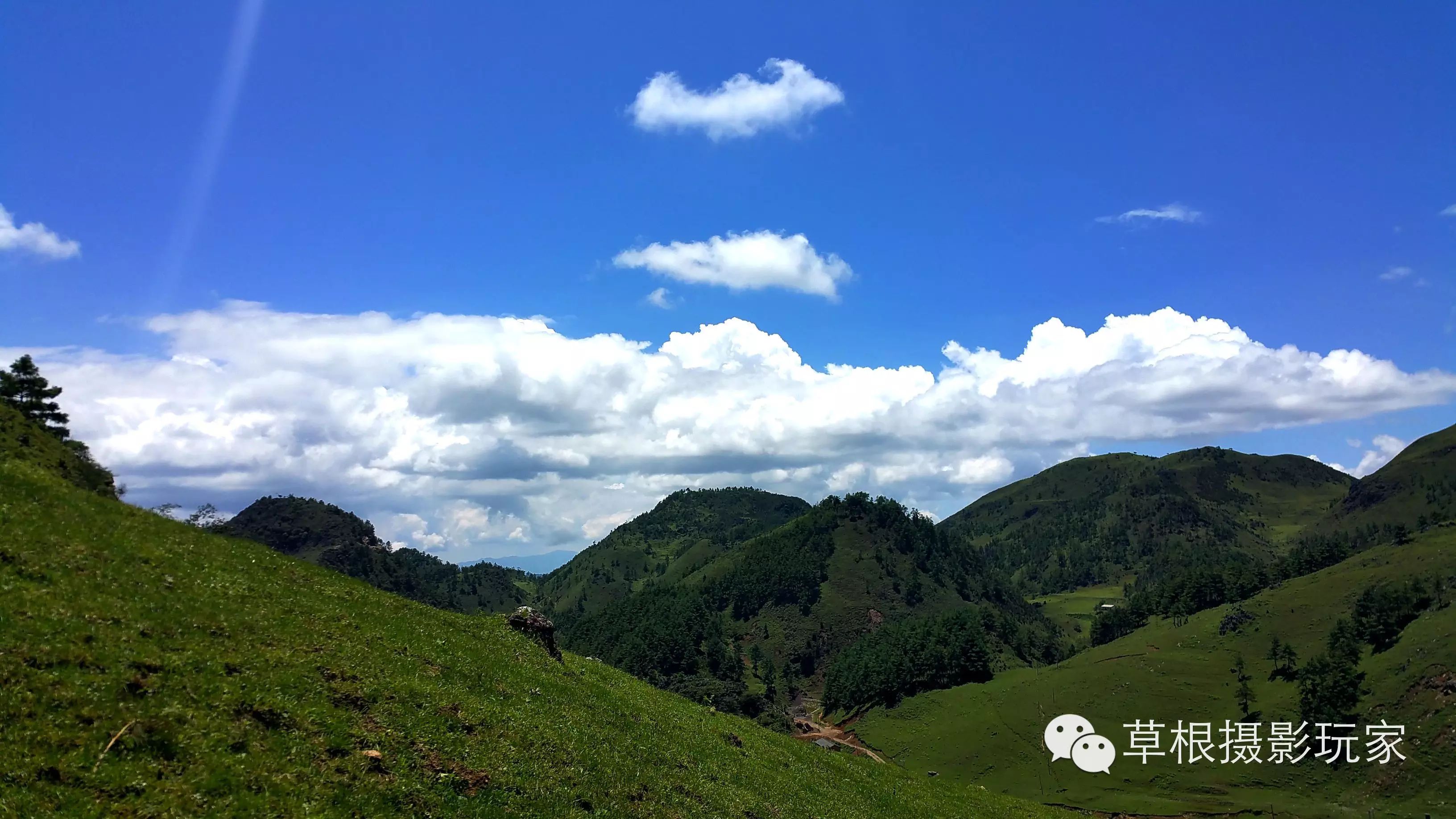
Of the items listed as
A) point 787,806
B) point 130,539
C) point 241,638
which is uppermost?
point 130,539

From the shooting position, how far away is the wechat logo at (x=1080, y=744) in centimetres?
13038

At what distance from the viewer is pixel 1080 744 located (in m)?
147

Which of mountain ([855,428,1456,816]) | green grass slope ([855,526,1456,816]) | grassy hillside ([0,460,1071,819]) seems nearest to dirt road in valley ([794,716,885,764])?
green grass slope ([855,526,1456,816])

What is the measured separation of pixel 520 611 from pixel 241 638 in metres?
21.2

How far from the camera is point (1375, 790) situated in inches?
4365

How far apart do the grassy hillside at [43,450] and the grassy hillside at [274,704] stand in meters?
39.2

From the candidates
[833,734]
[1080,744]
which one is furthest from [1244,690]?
[833,734]

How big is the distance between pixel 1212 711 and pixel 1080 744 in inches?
1094

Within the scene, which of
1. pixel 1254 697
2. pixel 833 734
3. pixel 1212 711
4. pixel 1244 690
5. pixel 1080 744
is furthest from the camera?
pixel 833 734

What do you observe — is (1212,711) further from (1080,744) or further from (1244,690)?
(1080,744)

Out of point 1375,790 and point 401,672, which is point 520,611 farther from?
point 1375,790

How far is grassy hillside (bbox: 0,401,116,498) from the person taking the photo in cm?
6150

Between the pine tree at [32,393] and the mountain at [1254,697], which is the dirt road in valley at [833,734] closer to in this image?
the mountain at [1254,697]

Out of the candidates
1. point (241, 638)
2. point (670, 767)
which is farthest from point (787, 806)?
point (241, 638)
